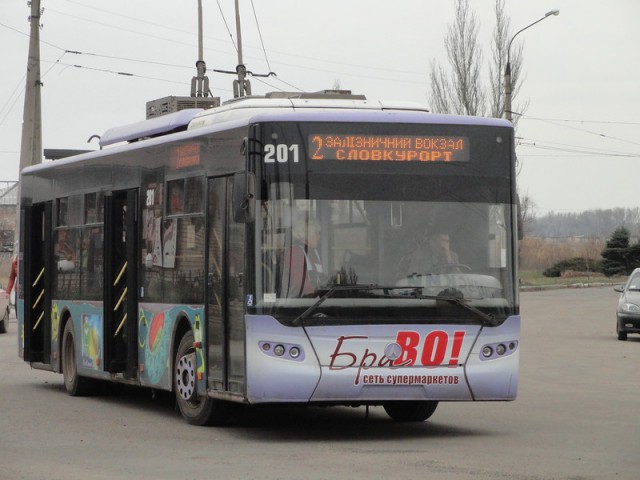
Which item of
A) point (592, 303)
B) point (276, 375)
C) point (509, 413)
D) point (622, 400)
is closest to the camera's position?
point (276, 375)

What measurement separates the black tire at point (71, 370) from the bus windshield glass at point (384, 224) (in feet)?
19.5

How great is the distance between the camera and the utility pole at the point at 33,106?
3434 cm

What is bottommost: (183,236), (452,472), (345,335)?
(452,472)

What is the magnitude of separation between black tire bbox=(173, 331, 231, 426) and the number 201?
2.30m

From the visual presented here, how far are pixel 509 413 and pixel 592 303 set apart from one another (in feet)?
115

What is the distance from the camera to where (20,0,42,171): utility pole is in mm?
34344

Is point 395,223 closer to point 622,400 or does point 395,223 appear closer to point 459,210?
point 459,210

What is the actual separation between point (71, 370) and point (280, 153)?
257 inches

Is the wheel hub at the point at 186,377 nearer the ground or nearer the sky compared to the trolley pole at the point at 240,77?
nearer the ground

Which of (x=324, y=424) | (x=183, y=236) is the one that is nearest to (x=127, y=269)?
(x=183, y=236)

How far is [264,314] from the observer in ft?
40.3


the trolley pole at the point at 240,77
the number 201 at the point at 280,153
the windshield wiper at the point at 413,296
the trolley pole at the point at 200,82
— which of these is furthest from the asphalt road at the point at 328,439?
the trolley pole at the point at 240,77

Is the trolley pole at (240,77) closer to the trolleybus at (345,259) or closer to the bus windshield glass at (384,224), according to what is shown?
the trolleybus at (345,259)

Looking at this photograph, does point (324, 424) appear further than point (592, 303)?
No
